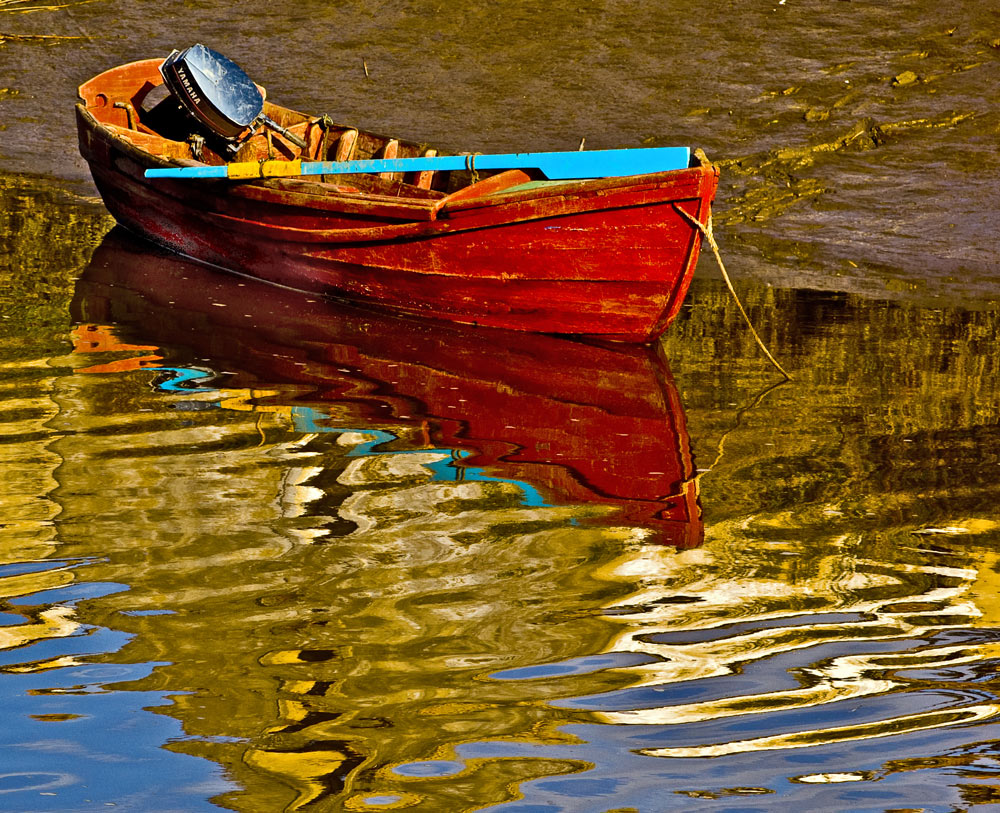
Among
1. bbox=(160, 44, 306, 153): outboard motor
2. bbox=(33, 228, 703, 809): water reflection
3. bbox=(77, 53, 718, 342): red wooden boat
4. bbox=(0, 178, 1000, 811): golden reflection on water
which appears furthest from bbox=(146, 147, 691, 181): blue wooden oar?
bbox=(0, 178, 1000, 811): golden reflection on water

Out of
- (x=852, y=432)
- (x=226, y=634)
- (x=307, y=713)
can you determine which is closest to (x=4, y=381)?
(x=226, y=634)

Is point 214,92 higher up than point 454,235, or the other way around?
point 214,92

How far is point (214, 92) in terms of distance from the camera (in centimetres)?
985

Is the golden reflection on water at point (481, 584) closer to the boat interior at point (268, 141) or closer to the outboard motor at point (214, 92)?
the boat interior at point (268, 141)

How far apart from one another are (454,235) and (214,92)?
2866 millimetres

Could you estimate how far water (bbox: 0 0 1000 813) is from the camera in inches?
137

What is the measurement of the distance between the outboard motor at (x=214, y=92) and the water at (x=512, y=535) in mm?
1165

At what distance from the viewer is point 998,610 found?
14.5 ft

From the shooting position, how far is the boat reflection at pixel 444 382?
18.9ft

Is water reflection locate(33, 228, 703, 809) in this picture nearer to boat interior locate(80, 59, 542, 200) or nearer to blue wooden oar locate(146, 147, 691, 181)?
blue wooden oar locate(146, 147, 691, 181)

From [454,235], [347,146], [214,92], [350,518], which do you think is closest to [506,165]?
[454,235]

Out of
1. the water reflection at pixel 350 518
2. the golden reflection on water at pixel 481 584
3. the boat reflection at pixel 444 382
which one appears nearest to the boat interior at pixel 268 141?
the boat reflection at pixel 444 382

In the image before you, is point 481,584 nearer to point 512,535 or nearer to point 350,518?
point 512,535

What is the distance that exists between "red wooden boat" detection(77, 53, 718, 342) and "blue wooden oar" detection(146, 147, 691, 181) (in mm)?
102
